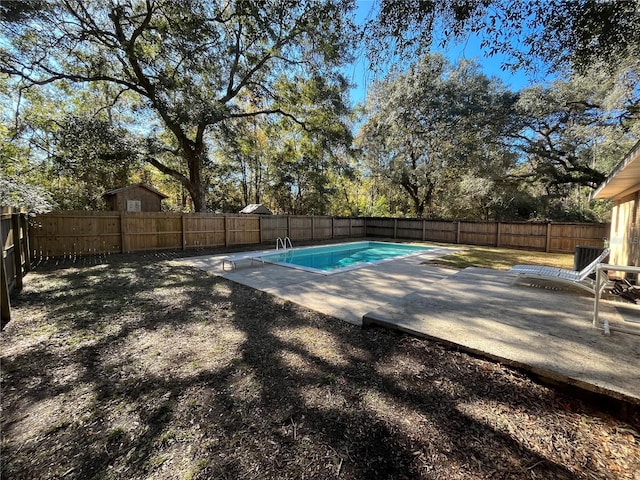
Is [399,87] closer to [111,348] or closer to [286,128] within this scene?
[286,128]

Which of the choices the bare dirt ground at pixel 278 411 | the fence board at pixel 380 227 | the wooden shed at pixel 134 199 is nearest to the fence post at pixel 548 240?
the fence board at pixel 380 227

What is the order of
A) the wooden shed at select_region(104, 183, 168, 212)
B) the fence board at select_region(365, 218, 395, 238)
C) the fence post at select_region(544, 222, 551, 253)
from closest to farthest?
1. the fence post at select_region(544, 222, 551, 253)
2. the wooden shed at select_region(104, 183, 168, 212)
3. the fence board at select_region(365, 218, 395, 238)

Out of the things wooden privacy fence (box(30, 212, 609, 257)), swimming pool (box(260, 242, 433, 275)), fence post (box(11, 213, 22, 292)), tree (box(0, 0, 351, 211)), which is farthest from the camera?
swimming pool (box(260, 242, 433, 275))

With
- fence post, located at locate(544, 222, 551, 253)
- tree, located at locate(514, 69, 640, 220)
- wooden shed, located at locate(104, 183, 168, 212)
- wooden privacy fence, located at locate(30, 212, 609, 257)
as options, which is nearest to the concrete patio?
wooden privacy fence, located at locate(30, 212, 609, 257)

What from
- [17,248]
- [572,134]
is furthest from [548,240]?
[17,248]

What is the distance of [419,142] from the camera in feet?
50.7

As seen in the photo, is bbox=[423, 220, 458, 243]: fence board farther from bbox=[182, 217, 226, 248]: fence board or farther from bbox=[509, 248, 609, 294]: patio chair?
bbox=[182, 217, 226, 248]: fence board

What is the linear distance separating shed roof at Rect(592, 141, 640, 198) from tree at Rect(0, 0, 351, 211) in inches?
196

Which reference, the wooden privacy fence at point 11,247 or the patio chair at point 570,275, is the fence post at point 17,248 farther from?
the patio chair at point 570,275

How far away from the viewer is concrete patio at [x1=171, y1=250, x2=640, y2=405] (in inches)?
82.9

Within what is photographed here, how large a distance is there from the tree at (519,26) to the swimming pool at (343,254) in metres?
6.05

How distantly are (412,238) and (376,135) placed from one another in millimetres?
6980

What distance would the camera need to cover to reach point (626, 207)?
5363 millimetres

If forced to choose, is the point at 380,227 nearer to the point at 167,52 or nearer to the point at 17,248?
the point at 167,52
